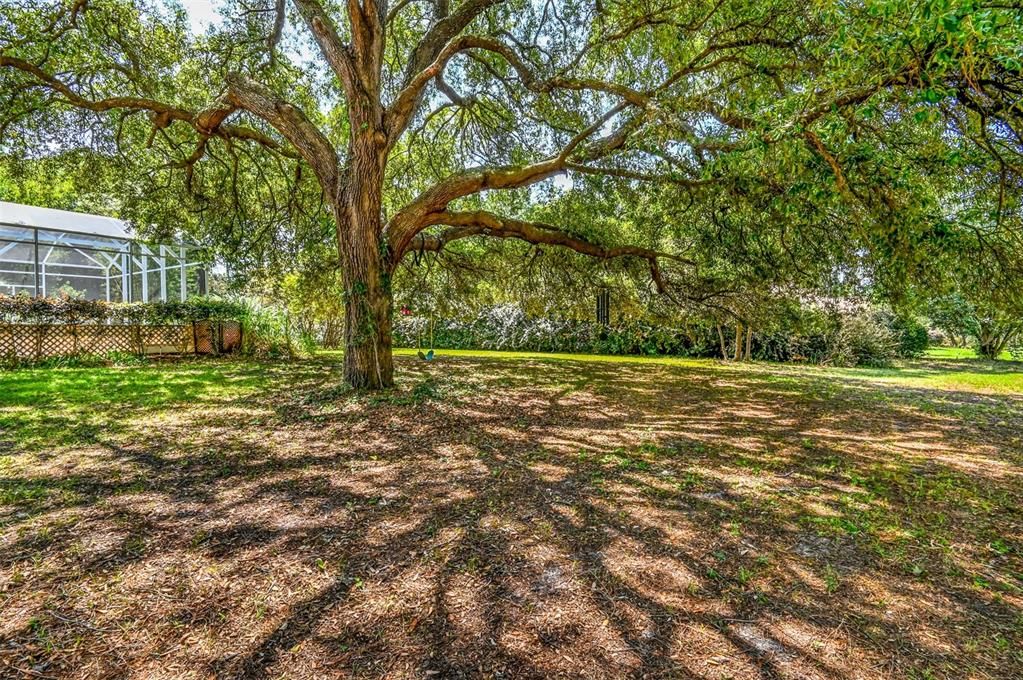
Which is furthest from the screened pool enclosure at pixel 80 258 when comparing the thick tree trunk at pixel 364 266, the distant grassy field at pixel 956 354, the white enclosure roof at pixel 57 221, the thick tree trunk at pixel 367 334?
the distant grassy field at pixel 956 354

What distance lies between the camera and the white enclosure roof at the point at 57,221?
1205 centimetres

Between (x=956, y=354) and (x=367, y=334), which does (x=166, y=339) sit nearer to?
(x=367, y=334)

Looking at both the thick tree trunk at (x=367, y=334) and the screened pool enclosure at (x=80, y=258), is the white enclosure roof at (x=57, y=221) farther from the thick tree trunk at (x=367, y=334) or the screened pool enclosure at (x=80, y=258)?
the thick tree trunk at (x=367, y=334)

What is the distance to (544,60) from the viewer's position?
7906 mm

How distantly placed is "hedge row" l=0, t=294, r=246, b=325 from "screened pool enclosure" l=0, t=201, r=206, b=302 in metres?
1.31

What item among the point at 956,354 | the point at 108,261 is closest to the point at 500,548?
the point at 108,261

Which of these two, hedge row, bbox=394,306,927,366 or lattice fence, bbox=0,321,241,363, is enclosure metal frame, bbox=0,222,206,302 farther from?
hedge row, bbox=394,306,927,366

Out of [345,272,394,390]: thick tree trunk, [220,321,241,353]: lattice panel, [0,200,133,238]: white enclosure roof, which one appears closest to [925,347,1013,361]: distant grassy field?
[345,272,394,390]: thick tree trunk

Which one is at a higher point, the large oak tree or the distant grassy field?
the large oak tree

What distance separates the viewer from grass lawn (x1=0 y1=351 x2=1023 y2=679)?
1.71m

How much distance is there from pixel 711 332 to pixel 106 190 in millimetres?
16972

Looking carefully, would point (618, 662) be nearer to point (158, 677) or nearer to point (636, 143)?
point (158, 677)

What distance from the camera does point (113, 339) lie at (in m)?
11.2

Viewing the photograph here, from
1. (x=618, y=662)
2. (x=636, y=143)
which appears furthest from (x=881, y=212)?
(x=618, y=662)
